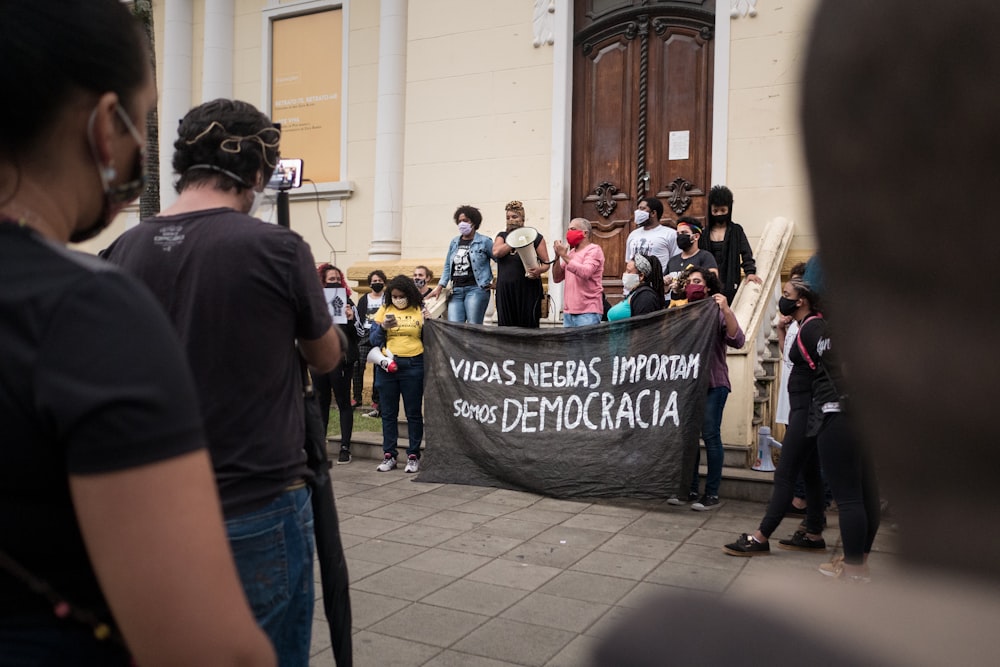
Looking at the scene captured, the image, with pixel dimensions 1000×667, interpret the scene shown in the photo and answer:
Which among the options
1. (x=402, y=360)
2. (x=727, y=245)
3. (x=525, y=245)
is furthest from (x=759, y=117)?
(x=402, y=360)

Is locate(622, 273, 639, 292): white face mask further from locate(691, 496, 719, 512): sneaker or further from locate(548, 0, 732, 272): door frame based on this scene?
locate(548, 0, 732, 272): door frame

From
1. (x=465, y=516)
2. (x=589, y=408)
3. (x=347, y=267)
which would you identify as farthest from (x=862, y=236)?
(x=347, y=267)

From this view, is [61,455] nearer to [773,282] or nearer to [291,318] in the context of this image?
[291,318]

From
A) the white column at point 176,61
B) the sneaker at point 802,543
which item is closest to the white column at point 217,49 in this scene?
the white column at point 176,61

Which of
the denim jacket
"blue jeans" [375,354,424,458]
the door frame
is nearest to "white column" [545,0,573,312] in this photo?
the door frame

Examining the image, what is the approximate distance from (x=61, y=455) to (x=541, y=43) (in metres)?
11.6

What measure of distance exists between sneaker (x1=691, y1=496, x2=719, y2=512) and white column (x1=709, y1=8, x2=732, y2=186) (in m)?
4.72

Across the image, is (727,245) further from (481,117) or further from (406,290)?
(481,117)

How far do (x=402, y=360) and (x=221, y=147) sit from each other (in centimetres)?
634

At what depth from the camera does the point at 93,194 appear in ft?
4.05

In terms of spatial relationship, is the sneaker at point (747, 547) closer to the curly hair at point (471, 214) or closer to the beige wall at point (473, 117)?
the curly hair at point (471, 214)

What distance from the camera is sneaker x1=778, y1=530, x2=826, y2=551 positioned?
608 cm

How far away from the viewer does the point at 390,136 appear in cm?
1335

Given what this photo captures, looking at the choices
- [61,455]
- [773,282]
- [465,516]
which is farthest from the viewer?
[773,282]
